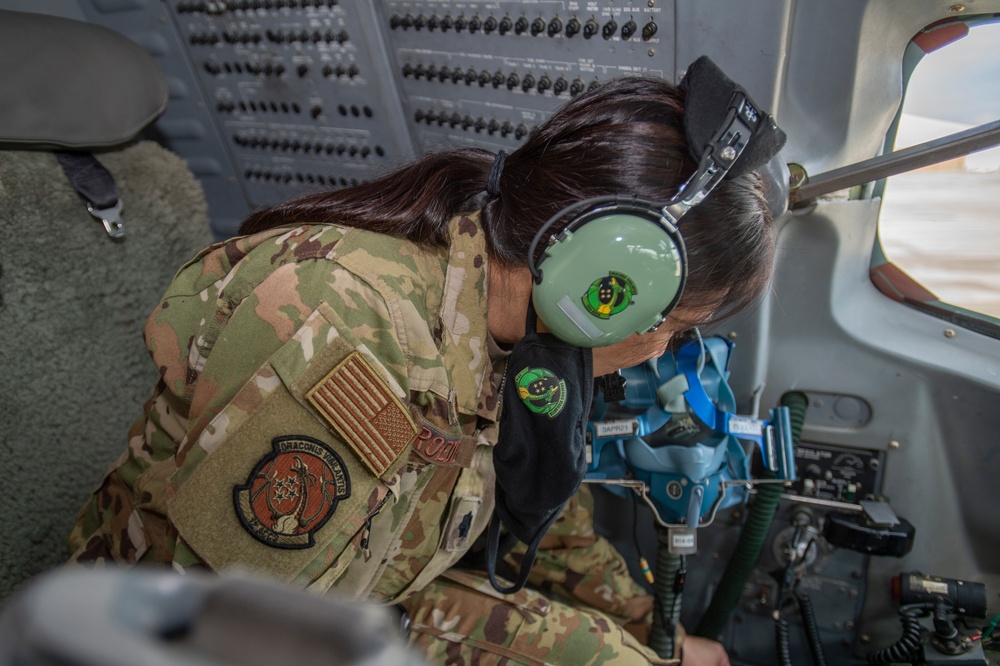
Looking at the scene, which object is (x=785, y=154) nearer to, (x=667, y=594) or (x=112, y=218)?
(x=667, y=594)

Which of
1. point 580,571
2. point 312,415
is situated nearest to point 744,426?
point 580,571

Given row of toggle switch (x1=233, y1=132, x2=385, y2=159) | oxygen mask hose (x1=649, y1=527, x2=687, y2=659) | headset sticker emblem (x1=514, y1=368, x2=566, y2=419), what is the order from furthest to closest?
row of toggle switch (x1=233, y1=132, x2=385, y2=159) → oxygen mask hose (x1=649, y1=527, x2=687, y2=659) → headset sticker emblem (x1=514, y1=368, x2=566, y2=419)

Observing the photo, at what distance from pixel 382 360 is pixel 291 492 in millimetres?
231

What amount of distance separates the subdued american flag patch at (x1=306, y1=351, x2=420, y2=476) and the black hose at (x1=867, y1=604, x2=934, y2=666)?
132 centimetres

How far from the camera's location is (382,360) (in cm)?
101

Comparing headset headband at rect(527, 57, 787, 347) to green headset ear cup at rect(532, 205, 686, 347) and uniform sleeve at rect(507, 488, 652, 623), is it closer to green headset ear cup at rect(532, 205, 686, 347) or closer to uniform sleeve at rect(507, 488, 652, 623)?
green headset ear cup at rect(532, 205, 686, 347)

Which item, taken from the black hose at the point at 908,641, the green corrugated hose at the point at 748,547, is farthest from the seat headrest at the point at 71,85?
the black hose at the point at 908,641

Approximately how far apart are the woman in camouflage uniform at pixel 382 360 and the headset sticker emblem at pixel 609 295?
0.14 meters

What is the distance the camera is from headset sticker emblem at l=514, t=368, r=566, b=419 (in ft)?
3.54

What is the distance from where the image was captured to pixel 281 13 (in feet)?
6.01

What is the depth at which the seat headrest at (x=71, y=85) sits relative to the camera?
1542 mm

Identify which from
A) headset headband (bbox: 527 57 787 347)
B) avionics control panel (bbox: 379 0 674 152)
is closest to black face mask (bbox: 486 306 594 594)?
headset headband (bbox: 527 57 787 347)

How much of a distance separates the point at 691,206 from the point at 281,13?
1439mm

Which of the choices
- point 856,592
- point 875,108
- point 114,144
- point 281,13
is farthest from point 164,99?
point 856,592
